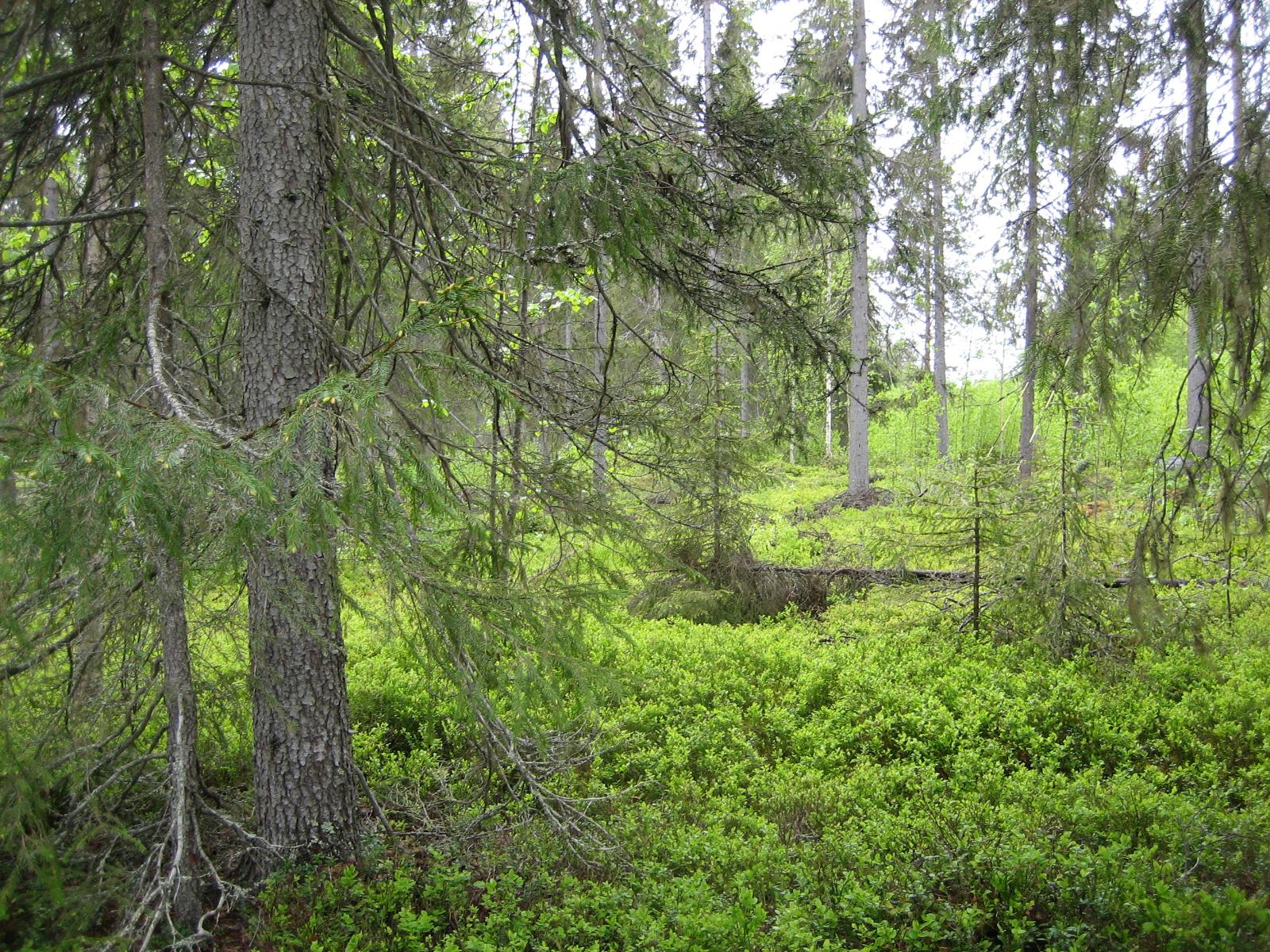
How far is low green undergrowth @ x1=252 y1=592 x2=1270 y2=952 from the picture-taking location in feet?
12.2

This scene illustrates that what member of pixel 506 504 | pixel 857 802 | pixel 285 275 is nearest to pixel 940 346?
pixel 857 802

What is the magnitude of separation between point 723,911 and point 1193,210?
12.7ft

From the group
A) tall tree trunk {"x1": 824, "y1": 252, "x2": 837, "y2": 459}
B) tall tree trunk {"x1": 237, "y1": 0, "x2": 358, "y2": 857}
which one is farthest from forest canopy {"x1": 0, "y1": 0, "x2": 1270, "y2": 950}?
tall tree trunk {"x1": 824, "y1": 252, "x2": 837, "y2": 459}

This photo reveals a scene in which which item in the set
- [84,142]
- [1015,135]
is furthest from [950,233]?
[84,142]

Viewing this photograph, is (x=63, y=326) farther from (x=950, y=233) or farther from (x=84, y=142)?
(x=950, y=233)

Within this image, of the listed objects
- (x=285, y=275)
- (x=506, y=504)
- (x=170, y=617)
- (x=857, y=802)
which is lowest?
(x=857, y=802)

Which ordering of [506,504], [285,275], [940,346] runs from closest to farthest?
[285,275], [506,504], [940,346]

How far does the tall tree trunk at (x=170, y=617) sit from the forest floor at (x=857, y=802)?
0.62m

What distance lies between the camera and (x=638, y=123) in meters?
4.52

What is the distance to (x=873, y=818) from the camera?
484 cm

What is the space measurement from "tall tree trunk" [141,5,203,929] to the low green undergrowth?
2.05 ft

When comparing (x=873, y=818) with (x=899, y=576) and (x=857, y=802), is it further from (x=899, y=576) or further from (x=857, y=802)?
(x=899, y=576)

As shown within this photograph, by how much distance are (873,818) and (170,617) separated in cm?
398

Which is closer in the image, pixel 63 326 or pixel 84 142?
pixel 63 326
